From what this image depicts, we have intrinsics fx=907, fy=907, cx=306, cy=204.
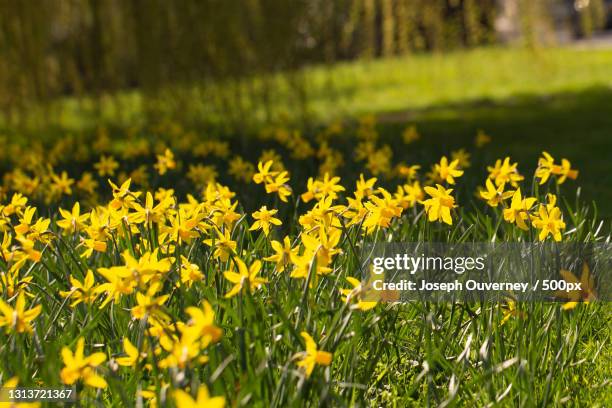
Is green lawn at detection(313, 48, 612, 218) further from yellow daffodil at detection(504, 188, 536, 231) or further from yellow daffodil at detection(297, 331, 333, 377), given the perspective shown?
yellow daffodil at detection(297, 331, 333, 377)

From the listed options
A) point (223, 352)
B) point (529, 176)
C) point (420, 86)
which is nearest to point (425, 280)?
point (223, 352)

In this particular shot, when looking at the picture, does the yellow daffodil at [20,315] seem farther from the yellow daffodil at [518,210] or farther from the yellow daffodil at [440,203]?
the yellow daffodil at [518,210]

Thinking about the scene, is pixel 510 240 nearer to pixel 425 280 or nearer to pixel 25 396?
pixel 425 280

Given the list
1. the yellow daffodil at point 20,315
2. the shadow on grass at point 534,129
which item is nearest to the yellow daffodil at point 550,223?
the yellow daffodil at point 20,315

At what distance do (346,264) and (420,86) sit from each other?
30.9 feet

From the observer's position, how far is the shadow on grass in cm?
506

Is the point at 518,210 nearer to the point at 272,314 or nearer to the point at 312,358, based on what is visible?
the point at 272,314

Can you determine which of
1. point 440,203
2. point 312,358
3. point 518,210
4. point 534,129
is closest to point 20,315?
point 312,358

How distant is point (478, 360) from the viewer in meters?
2.12

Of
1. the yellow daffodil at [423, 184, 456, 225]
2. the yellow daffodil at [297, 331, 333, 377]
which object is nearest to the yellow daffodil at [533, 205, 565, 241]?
the yellow daffodil at [423, 184, 456, 225]

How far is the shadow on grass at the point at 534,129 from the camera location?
5059 mm

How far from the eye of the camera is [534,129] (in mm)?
6984

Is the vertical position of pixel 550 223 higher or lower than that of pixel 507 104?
higher

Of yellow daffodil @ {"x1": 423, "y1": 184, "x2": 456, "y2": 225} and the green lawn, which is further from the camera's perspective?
the green lawn
